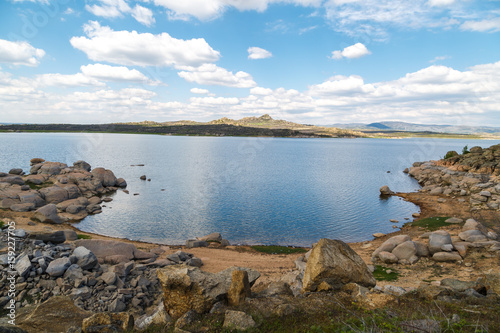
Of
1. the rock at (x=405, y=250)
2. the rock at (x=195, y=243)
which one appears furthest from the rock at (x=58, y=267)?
the rock at (x=405, y=250)

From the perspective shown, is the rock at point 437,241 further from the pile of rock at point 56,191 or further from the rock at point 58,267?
the pile of rock at point 56,191

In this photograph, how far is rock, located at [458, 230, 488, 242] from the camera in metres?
21.6

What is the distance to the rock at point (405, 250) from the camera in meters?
21.3

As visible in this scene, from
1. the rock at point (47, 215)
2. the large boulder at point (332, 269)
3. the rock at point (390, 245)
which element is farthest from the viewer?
the rock at point (47, 215)

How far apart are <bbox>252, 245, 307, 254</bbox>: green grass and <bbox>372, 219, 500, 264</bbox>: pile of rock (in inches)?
Answer: 284

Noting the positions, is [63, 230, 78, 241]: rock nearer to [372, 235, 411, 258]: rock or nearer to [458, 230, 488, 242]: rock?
[372, 235, 411, 258]: rock

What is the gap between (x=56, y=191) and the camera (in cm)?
4119

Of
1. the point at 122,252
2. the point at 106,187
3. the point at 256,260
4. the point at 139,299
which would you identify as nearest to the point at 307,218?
the point at 256,260

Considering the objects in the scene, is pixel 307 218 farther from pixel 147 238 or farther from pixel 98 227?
pixel 98 227

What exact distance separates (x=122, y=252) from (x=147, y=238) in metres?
9.36

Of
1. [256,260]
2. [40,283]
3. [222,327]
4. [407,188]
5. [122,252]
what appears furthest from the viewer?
[407,188]

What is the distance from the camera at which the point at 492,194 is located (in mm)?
38375

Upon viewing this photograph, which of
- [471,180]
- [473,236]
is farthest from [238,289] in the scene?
[471,180]

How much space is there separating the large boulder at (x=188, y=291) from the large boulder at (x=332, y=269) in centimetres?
423
